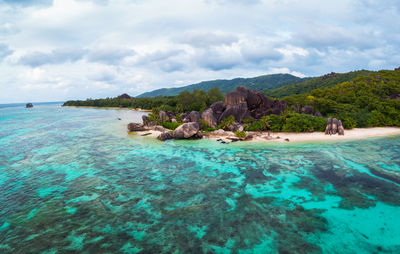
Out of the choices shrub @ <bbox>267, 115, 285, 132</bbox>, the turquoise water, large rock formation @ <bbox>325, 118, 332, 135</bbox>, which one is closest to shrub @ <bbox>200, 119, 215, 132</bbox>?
shrub @ <bbox>267, 115, 285, 132</bbox>

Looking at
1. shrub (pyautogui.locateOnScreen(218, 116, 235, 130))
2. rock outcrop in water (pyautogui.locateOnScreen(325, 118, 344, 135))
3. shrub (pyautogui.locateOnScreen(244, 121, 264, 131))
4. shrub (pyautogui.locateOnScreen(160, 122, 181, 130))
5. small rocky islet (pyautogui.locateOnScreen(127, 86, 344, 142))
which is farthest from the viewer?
shrub (pyautogui.locateOnScreen(160, 122, 181, 130))

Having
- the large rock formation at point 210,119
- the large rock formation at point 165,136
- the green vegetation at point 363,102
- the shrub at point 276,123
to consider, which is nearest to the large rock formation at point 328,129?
the green vegetation at point 363,102

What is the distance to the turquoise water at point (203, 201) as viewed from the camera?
1220 centimetres

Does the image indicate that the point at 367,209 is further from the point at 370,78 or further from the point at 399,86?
the point at 370,78

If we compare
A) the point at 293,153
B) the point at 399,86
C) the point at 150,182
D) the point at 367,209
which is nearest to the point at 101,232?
the point at 150,182

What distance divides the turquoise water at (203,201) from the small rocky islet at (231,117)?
981 centimetres

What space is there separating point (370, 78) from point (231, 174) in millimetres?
71882

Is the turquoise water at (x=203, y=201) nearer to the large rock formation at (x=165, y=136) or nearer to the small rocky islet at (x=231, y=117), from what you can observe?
the large rock formation at (x=165, y=136)

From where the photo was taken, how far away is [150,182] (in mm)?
20875

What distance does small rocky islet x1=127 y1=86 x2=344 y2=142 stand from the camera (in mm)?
40312

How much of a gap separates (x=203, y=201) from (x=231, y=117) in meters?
31.5

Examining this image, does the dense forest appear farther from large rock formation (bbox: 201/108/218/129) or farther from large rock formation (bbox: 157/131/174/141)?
large rock formation (bbox: 157/131/174/141)

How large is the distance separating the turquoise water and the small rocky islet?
386 inches

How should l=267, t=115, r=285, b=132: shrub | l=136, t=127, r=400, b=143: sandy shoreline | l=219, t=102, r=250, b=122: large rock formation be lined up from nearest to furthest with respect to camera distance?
l=136, t=127, r=400, b=143: sandy shoreline, l=267, t=115, r=285, b=132: shrub, l=219, t=102, r=250, b=122: large rock formation
